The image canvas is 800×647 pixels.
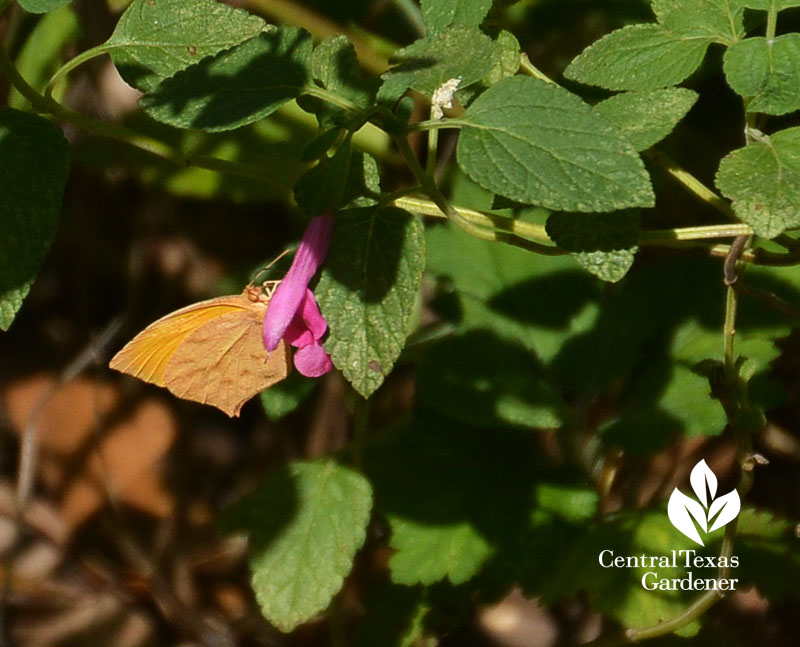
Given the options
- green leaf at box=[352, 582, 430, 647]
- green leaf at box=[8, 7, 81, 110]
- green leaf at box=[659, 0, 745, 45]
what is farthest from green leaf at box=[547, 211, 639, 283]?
green leaf at box=[8, 7, 81, 110]

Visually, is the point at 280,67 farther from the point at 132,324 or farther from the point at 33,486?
the point at 33,486

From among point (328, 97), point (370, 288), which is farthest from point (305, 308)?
point (328, 97)

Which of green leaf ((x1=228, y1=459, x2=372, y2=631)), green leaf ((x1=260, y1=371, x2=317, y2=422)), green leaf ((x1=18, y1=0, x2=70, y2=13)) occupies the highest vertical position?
green leaf ((x1=18, y1=0, x2=70, y2=13))

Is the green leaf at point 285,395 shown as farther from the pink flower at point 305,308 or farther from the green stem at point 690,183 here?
the green stem at point 690,183

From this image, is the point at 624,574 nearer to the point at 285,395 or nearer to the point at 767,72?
the point at 285,395

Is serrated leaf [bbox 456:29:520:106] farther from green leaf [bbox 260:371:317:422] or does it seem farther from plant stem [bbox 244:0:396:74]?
plant stem [bbox 244:0:396:74]

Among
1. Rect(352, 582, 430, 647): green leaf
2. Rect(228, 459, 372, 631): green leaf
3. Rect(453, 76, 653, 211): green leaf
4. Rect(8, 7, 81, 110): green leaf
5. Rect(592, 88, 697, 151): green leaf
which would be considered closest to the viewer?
Rect(453, 76, 653, 211): green leaf

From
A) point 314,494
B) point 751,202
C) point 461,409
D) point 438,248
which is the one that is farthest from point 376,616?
point 751,202
